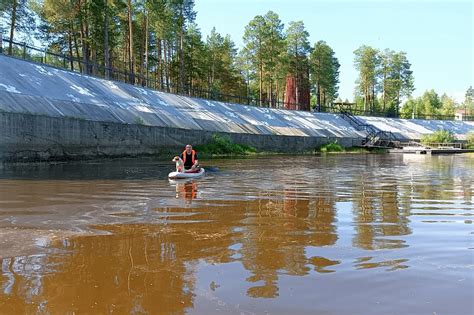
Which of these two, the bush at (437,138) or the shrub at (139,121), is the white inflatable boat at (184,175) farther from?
the bush at (437,138)

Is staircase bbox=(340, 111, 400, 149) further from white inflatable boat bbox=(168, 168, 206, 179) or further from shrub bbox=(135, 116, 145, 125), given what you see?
white inflatable boat bbox=(168, 168, 206, 179)

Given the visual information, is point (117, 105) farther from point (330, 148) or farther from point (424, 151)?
point (424, 151)

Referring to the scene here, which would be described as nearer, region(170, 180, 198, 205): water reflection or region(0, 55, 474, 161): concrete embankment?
region(170, 180, 198, 205): water reflection

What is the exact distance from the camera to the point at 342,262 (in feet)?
15.9

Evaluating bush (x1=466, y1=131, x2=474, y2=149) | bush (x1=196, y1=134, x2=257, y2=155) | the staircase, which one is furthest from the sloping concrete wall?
bush (x1=466, y1=131, x2=474, y2=149)

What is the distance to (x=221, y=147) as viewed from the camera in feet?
116

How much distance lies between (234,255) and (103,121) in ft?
73.8

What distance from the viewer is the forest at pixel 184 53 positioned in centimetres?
4106

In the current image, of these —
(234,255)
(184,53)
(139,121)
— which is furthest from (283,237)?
(184,53)

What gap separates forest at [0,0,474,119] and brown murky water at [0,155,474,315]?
2621 centimetres

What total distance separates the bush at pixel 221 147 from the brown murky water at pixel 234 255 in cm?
2386

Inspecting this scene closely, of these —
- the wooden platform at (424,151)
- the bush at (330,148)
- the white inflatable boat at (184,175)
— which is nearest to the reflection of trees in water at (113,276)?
the white inflatable boat at (184,175)

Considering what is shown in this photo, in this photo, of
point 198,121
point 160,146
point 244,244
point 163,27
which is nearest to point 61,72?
point 160,146

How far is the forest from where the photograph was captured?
41062 millimetres
